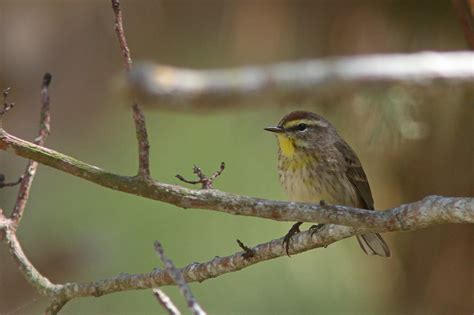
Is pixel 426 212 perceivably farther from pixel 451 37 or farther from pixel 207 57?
pixel 207 57

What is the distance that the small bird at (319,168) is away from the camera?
122 inches

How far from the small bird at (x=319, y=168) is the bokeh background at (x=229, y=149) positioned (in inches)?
4.2

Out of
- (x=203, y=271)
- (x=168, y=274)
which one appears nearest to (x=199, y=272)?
(x=203, y=271)

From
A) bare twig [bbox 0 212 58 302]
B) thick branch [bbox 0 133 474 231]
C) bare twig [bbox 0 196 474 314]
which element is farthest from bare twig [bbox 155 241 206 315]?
bare twig [bbox 0 212 58 302]

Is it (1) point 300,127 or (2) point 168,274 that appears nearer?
(2) point 168,274

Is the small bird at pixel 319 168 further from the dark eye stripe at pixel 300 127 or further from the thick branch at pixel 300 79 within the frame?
the thick branch at pixel 300 79

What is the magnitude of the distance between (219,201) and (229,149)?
2.66 metres

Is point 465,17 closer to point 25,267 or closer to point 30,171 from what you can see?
point 30,171

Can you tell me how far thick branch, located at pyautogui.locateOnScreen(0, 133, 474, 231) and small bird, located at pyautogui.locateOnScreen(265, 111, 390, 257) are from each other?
3.74 feet

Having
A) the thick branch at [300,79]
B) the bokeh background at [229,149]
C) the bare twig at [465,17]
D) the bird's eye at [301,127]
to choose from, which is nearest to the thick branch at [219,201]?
the thick branch at [300,79]

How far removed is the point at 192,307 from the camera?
4.95 ft

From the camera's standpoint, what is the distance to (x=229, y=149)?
4574 millimetres

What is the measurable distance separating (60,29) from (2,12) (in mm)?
351

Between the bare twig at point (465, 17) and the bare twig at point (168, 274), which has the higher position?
the bare twig at point (465, 17)
